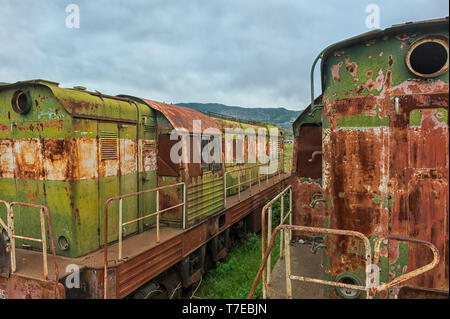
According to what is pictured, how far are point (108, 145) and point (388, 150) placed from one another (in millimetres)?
4459

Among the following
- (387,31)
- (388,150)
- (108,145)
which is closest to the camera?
(387,31)

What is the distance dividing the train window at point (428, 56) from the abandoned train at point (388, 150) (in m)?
0.01

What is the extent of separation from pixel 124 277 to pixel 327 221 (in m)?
3.05

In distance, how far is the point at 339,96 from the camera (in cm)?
408

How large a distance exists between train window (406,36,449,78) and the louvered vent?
15.4 feet

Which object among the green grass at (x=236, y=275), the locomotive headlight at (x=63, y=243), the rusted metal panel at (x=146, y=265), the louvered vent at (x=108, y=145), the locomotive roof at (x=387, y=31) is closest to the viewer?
the locomotive roof at (x=387, y=31)

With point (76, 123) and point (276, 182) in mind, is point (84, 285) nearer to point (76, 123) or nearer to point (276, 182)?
point (76, 123)

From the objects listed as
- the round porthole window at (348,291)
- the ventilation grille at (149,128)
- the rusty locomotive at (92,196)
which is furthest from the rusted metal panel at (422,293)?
the ventilation grille at (149,128)

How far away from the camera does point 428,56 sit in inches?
154

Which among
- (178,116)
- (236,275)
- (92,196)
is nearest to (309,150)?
(178,116)

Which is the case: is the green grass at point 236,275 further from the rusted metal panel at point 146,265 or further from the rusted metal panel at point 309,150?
the rusted metal panel at point 309,150

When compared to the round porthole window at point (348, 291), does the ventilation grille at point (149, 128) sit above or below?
above

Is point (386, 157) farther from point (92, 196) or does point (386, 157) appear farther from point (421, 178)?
point (92, 196)

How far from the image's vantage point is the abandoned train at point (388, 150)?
3631 millimetres
